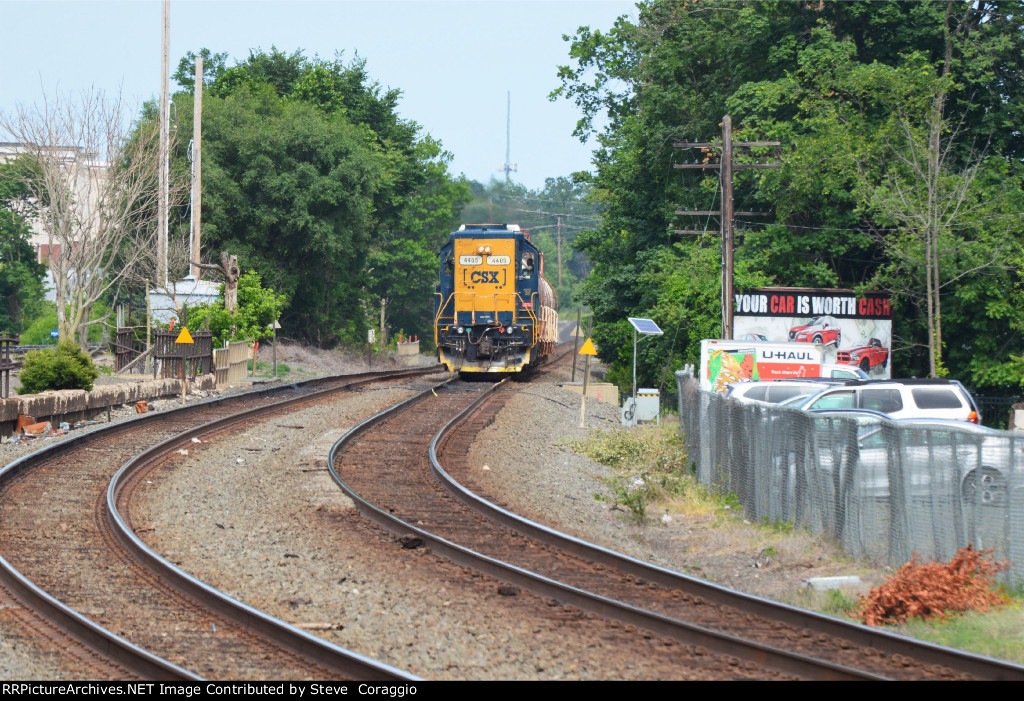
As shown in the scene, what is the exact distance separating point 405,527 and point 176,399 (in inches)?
695

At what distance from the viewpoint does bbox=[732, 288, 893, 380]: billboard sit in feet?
94.2

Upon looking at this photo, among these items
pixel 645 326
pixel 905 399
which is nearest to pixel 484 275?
pixel 645 326

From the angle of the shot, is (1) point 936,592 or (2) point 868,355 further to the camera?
(2) point 868,355

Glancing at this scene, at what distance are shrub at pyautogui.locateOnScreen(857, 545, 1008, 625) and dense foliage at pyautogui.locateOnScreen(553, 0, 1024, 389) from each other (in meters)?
18.4

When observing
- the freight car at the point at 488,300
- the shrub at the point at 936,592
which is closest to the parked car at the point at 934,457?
the shrub at the point at 936,592

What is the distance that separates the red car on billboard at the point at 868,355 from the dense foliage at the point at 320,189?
87.4 ft

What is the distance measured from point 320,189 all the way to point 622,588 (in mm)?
39973

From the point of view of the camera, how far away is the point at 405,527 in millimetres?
11539

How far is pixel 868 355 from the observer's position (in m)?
28.8

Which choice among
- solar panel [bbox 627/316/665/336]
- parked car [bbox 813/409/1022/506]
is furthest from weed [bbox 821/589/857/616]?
solar panel [bbox 627/316/665/336]

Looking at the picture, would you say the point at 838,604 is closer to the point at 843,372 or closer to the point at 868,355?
the point at 843,372

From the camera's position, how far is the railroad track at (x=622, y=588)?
23.8 ft

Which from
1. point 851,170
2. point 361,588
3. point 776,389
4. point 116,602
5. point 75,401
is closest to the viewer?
point 116,602

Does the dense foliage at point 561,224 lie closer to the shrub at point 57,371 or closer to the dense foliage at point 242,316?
the dense foliage at point 242,316
